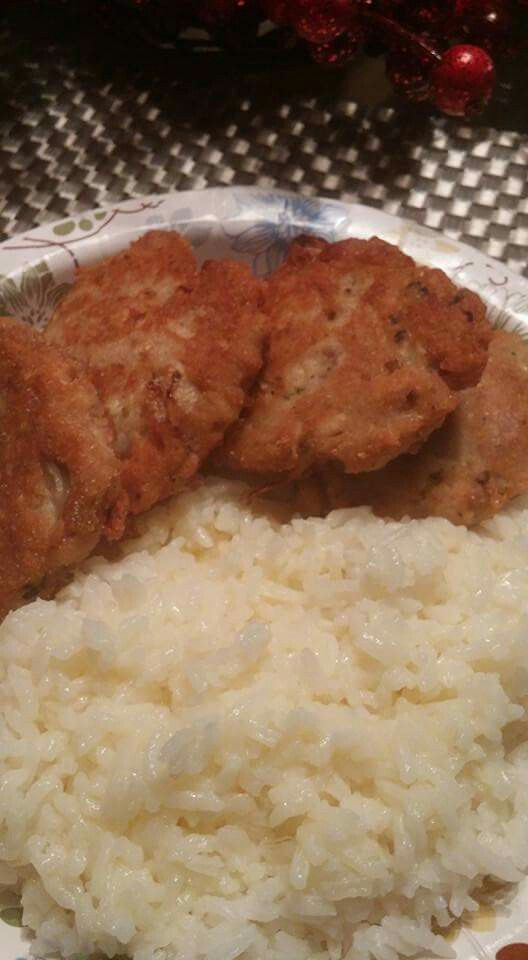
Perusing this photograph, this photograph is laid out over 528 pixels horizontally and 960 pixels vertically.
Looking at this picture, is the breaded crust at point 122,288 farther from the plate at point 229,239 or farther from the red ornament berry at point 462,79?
the red ornament berry at point 462,79

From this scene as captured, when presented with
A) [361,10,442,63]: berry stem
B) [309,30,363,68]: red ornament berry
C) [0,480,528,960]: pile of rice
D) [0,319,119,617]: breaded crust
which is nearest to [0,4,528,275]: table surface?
[309,30,363,68]: red ornament berry

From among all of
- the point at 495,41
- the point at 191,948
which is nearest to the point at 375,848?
the point at 191,948

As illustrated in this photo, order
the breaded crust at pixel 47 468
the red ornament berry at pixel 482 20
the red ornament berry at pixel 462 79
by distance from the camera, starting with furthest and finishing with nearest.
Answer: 1. the red ornament berry at pixel 482 20
2. the red ornament berry at pixel 462 79
3. the breaded crust at pixel 47 468


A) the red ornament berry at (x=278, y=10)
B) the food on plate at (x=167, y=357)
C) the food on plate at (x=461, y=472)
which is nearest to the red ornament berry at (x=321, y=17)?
the red ornament berry at (x=278, y=10)

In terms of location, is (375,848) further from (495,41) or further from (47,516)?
(495,41)

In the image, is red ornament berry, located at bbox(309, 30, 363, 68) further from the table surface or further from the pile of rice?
the pile of rice

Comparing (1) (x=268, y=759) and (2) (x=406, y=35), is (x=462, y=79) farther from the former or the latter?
(1) (x=268, y=759)
